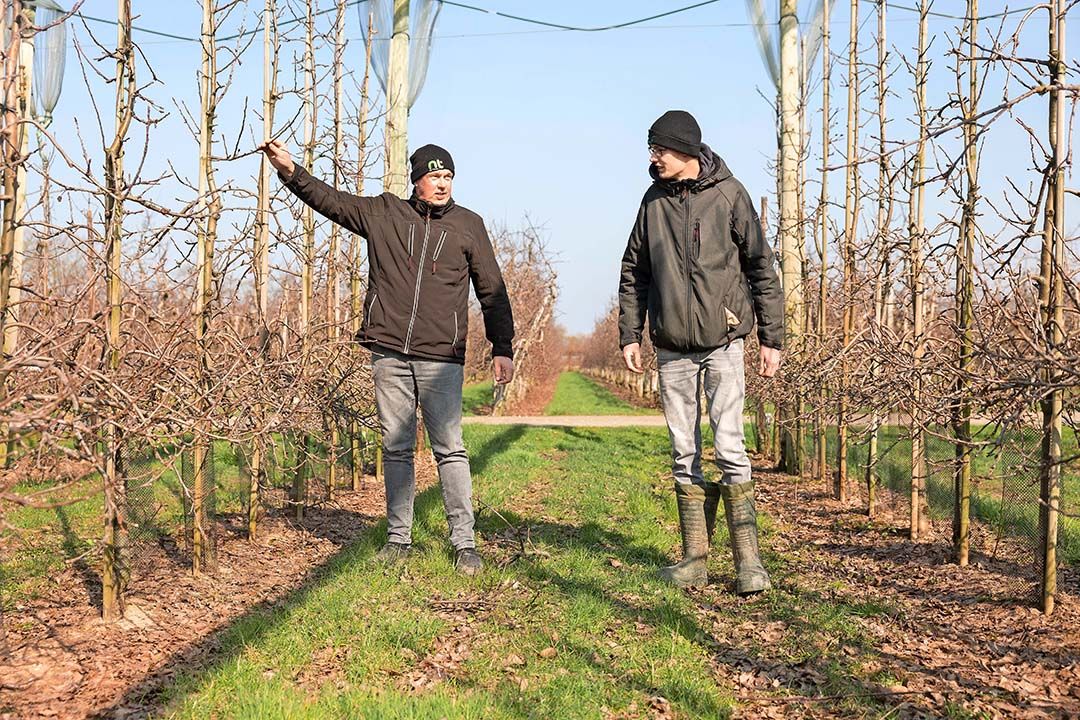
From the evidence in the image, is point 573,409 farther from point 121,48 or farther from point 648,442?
point 121,48

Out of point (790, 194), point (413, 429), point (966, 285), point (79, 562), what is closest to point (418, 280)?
point (413, 429)

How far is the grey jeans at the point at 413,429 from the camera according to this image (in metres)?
4.98

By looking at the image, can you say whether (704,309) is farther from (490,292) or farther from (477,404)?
(477,404)

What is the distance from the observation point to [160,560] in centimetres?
509

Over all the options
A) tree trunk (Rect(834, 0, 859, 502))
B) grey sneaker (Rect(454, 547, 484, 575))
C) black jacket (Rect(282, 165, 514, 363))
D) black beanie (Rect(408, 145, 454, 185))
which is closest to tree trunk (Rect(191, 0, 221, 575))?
black jacket (Rect(282, 165, 514, 363))

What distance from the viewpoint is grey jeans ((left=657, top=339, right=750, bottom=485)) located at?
15.0 feet

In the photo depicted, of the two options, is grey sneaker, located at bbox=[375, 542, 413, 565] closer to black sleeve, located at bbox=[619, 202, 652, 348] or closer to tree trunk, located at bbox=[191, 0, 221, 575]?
tree trunk, located at bbox=[191, 0, 221, 575]

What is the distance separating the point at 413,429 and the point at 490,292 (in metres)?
0.84

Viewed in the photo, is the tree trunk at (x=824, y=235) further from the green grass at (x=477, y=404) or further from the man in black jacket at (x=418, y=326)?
the green grass at (x=477, y=404)

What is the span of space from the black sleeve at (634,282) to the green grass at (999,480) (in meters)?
1.28

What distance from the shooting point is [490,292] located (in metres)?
5.20

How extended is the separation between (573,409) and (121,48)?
2265 centimetres

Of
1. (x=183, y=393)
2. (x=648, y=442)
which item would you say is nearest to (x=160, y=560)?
(x=183, y=393)

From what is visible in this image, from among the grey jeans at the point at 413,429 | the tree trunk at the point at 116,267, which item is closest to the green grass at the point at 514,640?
the grey jeans at the point at 413,429
